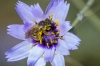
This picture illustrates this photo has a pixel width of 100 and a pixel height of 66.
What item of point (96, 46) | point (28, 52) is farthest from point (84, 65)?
point (28, 52)

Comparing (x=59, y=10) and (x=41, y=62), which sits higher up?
(x=59, y=10)

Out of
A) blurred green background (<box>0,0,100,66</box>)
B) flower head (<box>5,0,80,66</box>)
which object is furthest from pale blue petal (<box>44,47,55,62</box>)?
blurred green background (<box>0,0,100,66</box>)

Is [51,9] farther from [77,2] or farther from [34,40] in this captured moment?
[77,2]

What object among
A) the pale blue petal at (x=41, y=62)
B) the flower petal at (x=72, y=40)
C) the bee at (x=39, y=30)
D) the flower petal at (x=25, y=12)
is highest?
the flower petal at (x=25, y=12)

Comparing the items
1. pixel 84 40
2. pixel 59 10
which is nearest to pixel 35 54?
pixel 59 10

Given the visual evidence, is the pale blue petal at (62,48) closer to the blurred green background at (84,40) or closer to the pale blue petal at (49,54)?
the pale blue petal at (49,54)

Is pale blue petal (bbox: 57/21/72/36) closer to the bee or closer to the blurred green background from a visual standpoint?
Result: the bee

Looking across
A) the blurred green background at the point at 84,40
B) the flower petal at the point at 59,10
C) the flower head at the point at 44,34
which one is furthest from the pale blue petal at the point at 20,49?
the blurred green background at the point at 84,40

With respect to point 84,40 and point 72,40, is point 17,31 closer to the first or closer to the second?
point 72,40
